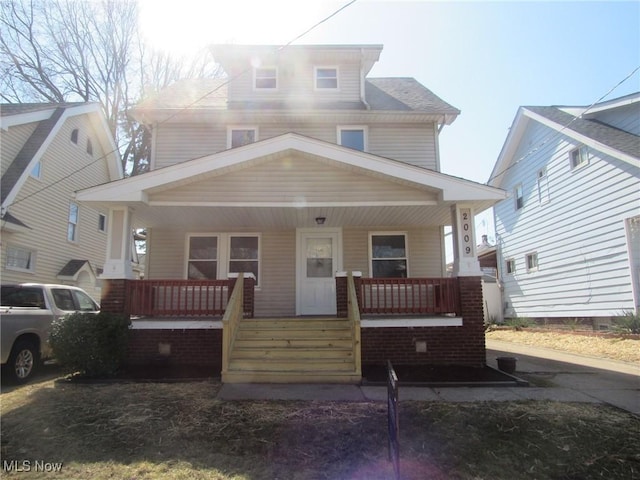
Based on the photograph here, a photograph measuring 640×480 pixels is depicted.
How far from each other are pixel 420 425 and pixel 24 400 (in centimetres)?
518

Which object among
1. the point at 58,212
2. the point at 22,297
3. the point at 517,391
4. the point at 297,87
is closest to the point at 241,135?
the point at 297,87

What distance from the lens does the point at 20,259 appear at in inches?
492

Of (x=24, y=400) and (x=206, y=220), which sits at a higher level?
(x=206, y=220)

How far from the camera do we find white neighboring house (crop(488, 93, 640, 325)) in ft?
36.9

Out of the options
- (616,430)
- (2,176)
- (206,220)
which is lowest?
(616,430)

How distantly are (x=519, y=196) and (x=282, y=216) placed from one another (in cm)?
1189

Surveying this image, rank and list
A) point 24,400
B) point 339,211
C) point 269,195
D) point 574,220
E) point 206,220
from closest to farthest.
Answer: point 24,400 < point 269,195 < point 339,211 < point 206,220 < point 574,220

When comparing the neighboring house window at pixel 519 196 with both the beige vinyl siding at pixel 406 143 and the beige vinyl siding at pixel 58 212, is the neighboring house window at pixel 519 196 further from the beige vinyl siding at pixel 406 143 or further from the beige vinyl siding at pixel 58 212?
the beige vinyl siding at pixel 58 212

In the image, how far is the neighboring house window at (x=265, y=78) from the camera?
12.4 meters

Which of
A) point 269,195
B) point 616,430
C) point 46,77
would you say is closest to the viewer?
point 616,430

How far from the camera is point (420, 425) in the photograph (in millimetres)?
4637

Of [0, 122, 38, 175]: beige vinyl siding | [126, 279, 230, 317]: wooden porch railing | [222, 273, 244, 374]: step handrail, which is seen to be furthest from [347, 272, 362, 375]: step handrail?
[0, 122, 38, 175]: beige vinyl siding

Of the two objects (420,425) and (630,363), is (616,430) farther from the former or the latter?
(630,363)

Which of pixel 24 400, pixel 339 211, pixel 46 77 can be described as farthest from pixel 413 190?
pixel 46 77
